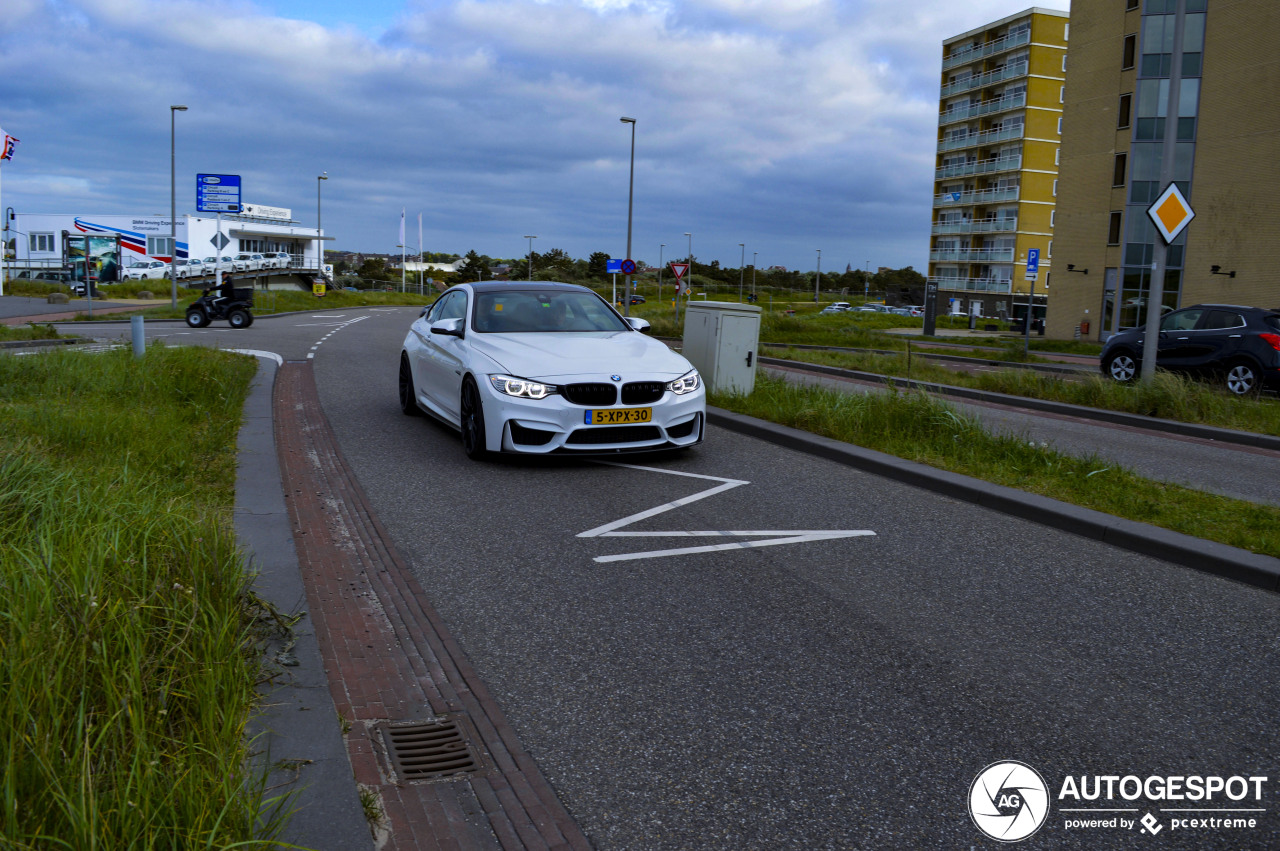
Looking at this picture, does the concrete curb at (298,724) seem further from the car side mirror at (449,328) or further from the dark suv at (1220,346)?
the dark suv at (1220,346)

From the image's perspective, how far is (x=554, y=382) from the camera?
8.08 m

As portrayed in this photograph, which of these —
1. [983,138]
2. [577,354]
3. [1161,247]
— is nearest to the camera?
[577,354]

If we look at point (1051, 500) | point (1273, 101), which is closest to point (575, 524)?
point (1051, 500)

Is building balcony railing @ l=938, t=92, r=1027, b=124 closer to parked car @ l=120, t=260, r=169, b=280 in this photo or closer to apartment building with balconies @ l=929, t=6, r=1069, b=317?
apartment building with balconies @ l=929, t=6, r=1069, b=317

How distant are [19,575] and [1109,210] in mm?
44894

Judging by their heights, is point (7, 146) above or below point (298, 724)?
above

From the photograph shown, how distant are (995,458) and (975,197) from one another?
78077 millimetres

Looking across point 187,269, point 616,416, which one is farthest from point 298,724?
point 187,269

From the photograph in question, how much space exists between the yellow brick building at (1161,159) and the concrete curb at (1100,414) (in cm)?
2057

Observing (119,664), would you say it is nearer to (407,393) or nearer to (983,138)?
(407,393)

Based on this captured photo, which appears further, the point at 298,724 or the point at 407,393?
the point at 407,393

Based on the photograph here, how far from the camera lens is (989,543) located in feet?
20.6

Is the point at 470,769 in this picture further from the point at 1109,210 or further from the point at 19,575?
the point at 1109,210

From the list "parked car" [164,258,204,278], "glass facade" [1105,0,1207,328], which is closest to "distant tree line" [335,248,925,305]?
"parked car" [164,258,204,278]
